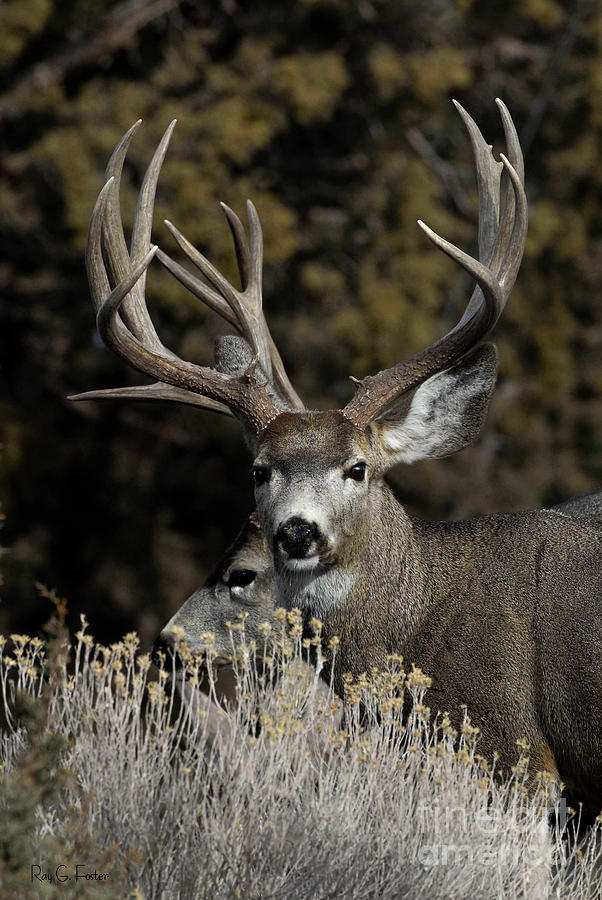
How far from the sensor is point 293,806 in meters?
4.07

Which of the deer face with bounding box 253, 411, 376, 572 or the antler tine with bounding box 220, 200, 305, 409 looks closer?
the deer face with bounding box 253, 411, 376, 572

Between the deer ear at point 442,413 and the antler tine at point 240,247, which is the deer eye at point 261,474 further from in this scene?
the antler tine at point 240,247

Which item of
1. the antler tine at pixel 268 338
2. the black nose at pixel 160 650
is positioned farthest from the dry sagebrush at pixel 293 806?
the antler tine at pixel 268 338

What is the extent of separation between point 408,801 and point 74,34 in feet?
33.7

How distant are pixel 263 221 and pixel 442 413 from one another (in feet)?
23.1

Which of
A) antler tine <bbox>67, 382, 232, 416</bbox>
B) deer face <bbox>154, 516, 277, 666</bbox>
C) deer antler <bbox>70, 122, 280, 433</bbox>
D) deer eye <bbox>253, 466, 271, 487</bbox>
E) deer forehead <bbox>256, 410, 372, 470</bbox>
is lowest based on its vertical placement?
deer face <bbox>154, 516, 277, 666</bbox>

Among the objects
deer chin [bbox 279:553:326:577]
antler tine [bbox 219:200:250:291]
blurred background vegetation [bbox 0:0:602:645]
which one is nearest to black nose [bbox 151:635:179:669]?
deer chin [bbox 279:553:326:577]

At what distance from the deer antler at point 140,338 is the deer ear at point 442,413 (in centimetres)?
52

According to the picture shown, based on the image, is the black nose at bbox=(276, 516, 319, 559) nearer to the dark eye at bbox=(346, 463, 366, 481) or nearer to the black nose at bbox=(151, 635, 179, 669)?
the dark eye at bbox=(346, 463, 366, 481)

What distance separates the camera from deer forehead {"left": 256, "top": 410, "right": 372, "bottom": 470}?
16.5ft

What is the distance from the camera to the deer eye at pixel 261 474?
201 inches

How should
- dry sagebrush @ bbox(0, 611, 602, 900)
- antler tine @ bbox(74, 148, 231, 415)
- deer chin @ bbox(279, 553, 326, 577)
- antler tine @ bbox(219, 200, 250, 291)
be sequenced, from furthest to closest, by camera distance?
antler tine @ bbox(219, 200, 250, 291) < antler tine @ bbox(74, 148, 231, 415) < deer chin @ bbox(279, 553, 326, 577) < dry sagebrush @ bbox(0, 611, 602, 900)

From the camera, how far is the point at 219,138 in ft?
40.2

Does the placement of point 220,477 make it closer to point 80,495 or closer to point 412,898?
point 80,495
